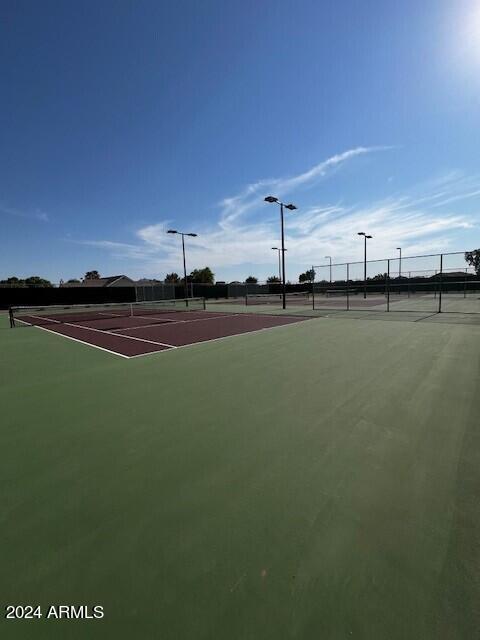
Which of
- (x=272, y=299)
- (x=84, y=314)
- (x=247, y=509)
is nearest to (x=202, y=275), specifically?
(x=272, y=299)

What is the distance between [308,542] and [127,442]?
220 centimetres

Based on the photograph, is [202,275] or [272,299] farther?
[202,275]

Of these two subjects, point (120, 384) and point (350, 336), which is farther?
point (350, 336)

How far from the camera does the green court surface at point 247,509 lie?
168 cm

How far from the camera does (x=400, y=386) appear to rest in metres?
5.08

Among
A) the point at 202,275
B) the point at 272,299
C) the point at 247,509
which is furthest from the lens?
the point at 202,275

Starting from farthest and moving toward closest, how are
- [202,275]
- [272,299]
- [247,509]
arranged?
[202,275] < [272,299] < [247,509]

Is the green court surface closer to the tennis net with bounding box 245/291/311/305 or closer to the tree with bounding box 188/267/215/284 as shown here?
the tennis net with bounding box 245/291/311/305

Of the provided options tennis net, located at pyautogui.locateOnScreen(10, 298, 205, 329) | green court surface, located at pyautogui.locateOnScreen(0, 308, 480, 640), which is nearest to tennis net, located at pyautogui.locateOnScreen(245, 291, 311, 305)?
tennis net, located at pyautogui.locateOnScreen(10, 298, 205, 329)

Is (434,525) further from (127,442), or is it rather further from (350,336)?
(350,336)

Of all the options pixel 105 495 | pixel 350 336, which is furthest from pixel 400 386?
pixel 350 336

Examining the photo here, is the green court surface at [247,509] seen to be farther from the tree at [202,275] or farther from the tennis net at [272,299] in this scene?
the tree at [202,275]

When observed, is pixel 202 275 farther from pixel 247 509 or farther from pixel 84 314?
pixel 247 509

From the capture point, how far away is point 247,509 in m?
2.43
